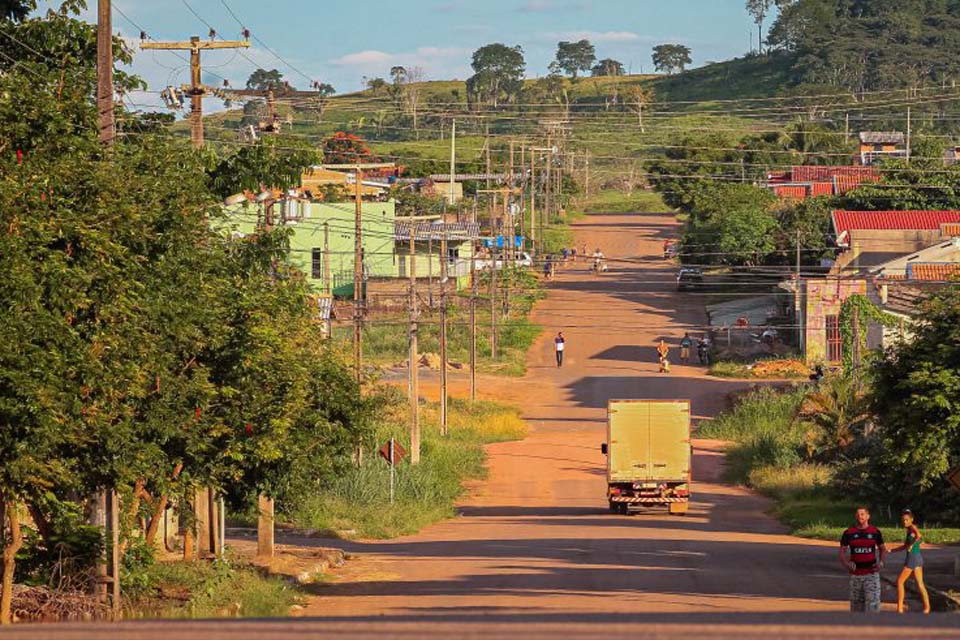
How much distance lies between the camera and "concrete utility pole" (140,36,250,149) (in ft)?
93.8

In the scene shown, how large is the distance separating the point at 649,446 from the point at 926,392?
15927 mm

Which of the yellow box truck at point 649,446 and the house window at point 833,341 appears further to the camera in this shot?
the house window at point 833,341

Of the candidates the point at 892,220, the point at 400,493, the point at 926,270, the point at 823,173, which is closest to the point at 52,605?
the point at 400,493

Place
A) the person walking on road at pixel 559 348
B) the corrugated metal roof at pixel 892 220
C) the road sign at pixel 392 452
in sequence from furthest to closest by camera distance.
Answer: the corrugated metal roof at pixel 892 220
the person walking on road at pixel 559 348
the road sign at pixel 392 452

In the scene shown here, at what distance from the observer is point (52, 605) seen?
697 inches

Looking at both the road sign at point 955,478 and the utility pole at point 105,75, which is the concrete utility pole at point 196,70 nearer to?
the utility pole at point 105,75

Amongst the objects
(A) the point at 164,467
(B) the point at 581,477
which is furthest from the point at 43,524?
(B) the point at 581,477

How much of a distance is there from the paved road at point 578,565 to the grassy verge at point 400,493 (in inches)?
30.0

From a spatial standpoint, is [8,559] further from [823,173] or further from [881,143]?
[881,143]

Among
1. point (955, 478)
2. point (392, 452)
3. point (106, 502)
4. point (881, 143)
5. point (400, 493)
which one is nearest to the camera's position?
point (106, 502)

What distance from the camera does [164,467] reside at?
58.9ft

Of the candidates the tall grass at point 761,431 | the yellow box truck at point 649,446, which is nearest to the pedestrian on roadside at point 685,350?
the tall grass at point 761,431

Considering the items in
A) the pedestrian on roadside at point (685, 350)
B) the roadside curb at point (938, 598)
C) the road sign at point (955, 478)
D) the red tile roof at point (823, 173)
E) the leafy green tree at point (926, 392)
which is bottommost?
the roadside curb at point (938, 598)

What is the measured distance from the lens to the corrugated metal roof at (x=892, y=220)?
8316 cm
